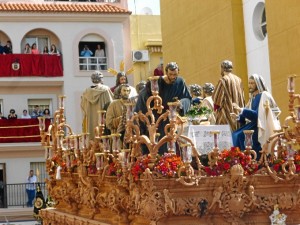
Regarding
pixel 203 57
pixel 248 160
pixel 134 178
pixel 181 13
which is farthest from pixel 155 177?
pixel 181 13

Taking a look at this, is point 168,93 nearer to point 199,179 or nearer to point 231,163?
point 231,163

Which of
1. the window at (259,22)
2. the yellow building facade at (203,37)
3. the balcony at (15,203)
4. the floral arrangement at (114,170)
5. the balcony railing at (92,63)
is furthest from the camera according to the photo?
the balcony railing at (92,63)

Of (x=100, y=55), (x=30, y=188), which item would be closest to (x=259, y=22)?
(x=30, y=188)

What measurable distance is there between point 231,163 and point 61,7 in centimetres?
2549

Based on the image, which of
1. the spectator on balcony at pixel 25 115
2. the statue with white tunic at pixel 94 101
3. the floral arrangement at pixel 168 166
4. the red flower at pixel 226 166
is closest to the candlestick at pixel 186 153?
the floral arrangement at pixel 168 166

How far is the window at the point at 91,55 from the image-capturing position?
35.1m

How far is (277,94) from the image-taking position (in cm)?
2119

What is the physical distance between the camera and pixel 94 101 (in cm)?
1540

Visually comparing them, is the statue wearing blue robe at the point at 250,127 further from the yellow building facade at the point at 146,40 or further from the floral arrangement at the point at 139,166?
the yellow building facade at the point at 146,40

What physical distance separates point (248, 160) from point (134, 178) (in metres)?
1.42

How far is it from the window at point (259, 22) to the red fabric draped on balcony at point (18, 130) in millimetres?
12721

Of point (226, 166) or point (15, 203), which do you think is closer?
point (226, 166)

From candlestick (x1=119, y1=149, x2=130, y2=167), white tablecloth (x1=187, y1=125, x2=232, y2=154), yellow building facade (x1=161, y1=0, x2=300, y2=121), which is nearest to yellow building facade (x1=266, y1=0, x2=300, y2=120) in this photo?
yellow building facade (x1=161, y1=0, x2=300, y2=121)

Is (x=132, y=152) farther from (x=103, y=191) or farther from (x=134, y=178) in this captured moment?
(x=103, y=191)
